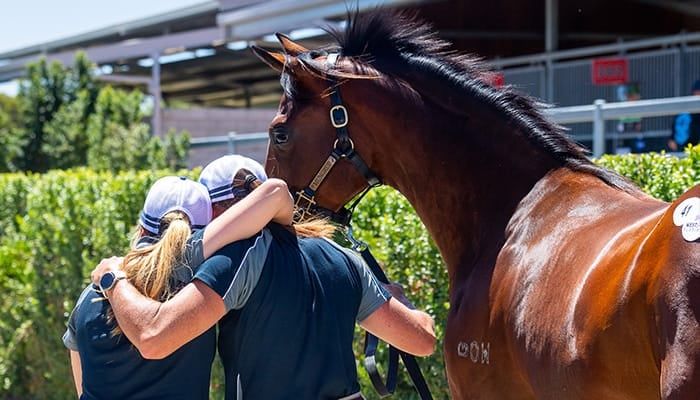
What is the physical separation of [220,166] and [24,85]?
16131 millimetres

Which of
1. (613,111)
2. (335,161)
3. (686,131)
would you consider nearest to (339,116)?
(335,161)

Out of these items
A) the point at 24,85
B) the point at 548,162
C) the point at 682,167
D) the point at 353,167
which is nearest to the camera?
the point at 548,162

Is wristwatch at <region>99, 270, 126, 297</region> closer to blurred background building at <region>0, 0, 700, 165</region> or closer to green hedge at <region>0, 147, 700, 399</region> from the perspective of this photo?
blurred background building at <region>0, 0, 700, 165</region>

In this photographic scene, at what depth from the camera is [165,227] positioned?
9.38 ft

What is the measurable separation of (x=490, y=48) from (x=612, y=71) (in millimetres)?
4844

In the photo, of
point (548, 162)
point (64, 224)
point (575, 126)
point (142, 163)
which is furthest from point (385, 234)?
point (142, 163)

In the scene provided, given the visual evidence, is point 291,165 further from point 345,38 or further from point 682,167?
point 682,167

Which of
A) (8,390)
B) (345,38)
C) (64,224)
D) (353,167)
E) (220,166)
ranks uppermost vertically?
(345,38)

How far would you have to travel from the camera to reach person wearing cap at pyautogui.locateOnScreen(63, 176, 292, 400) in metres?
2.72

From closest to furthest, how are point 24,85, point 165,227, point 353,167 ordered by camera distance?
point 165,227 < point 353,167 < point 24,85

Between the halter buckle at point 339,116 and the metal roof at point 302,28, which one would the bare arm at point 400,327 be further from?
the metal roof at point 302,28

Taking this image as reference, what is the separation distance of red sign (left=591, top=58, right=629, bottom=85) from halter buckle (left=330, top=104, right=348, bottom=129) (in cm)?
788

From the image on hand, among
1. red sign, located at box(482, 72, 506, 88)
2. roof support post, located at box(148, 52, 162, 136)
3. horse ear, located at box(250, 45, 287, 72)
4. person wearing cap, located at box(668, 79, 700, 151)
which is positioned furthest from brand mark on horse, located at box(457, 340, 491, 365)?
roof support post, located at box(148, 52, 162, 136)

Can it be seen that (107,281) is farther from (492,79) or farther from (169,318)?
(492,79)
